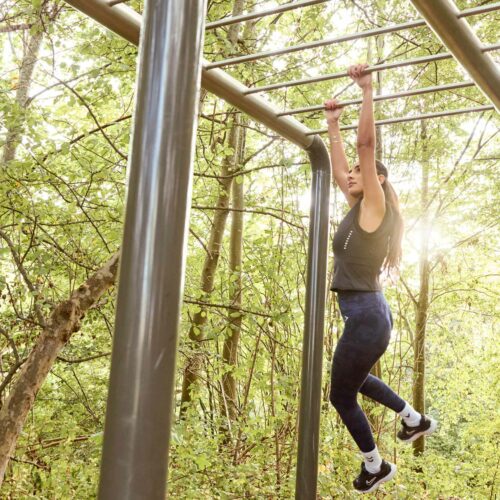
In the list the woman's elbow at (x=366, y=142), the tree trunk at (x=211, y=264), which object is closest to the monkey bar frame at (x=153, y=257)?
the woman's elbow at (x=366, y=142)

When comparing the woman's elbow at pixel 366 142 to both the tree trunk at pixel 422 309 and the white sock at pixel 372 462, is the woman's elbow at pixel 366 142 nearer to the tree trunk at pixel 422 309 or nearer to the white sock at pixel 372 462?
the white sock at pixel 372 462

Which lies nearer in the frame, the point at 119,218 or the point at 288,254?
the point at 119,218

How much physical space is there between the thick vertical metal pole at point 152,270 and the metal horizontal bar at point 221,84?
3.29 feet

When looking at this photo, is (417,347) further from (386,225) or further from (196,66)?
(196,66)

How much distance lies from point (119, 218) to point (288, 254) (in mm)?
1690

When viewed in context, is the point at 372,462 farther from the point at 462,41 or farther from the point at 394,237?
the point at 462,41

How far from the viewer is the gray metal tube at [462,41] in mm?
1811

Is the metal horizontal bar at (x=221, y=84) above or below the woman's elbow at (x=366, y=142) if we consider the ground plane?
above

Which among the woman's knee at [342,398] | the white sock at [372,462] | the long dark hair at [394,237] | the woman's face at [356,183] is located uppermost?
the woman's face at [356,183]

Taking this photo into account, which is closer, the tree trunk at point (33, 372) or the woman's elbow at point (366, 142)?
the woman's elbow at point (366, 142)

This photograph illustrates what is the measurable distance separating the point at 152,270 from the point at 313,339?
1.88 metres

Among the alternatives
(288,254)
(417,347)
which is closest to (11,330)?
(288,254)

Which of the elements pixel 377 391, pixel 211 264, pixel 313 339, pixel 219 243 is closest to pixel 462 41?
pixel 313 339

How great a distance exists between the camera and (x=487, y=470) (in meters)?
9.14
